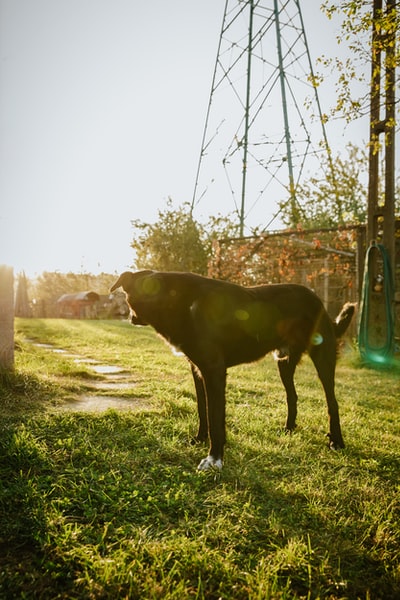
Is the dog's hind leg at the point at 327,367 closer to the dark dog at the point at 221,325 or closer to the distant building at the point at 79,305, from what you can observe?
the dark dog at the point at 221,325

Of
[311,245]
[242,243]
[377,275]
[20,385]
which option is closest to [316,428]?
[20,385]

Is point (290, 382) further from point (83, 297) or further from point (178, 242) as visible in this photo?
point (83, 297)

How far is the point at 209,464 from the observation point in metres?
2.69

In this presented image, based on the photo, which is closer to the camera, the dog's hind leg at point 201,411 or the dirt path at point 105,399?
the dog's hind leg at point 201,411

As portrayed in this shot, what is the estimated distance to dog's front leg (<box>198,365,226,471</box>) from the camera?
8.95 ft

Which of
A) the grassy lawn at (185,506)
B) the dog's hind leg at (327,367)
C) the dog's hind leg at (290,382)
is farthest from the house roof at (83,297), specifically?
the dog's hind leg at (327,367)

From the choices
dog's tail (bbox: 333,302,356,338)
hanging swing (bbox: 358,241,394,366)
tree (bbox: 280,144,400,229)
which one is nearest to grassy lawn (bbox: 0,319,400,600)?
dog's tail (bbox: 333,302,356,338)

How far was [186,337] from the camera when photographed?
2936mm

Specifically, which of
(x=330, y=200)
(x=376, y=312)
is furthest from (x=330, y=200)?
(x=376, y=312)

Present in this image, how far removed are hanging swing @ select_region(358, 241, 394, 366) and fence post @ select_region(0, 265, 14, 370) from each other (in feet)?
19.4

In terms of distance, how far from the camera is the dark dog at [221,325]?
2.86m

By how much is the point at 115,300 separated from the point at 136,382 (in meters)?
23.7

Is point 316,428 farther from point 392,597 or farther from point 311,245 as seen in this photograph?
point 311,245

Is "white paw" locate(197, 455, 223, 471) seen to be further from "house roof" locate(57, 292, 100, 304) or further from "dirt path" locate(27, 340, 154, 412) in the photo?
"house roof" locate(57, 292, 100, 304)
